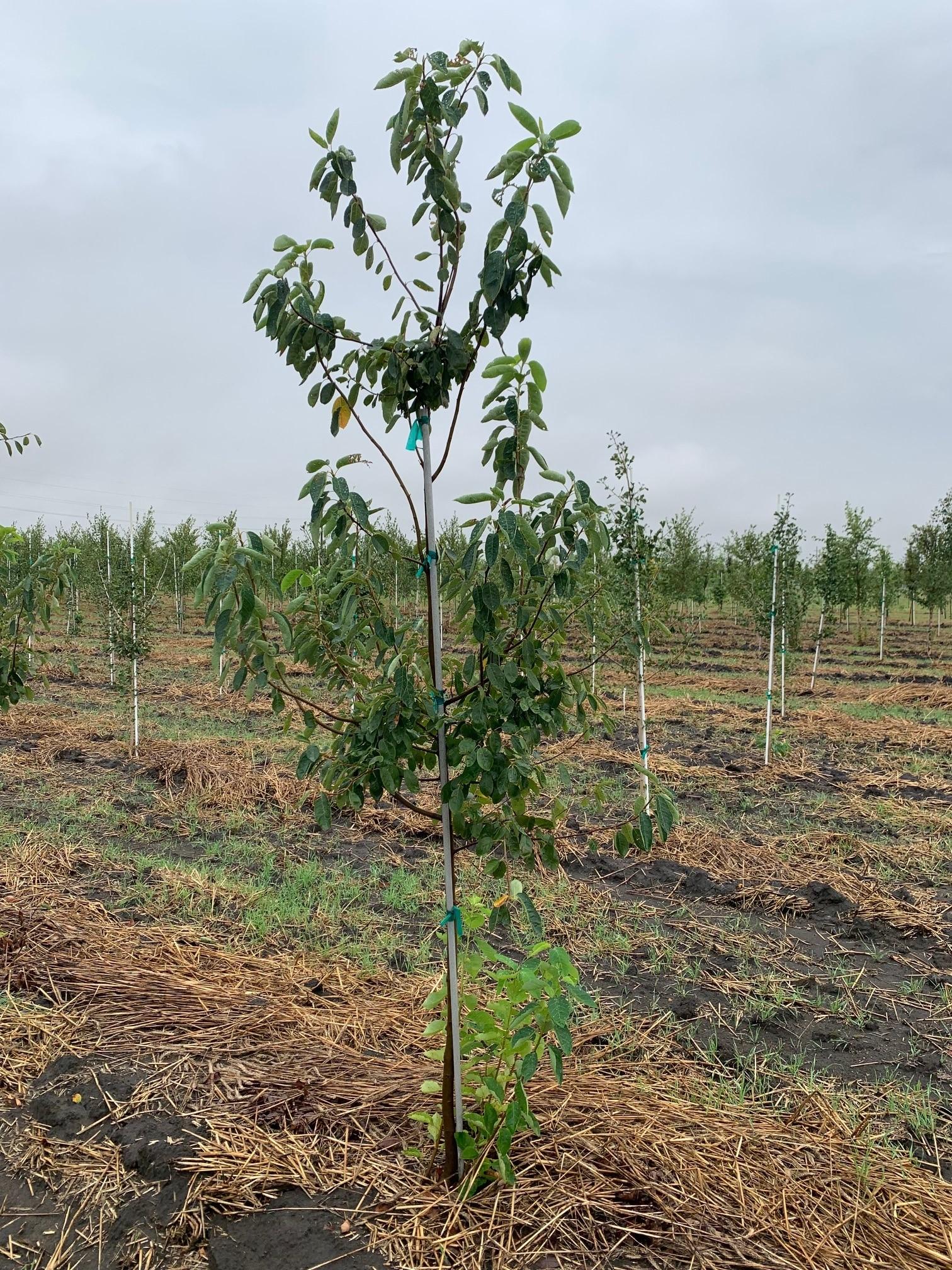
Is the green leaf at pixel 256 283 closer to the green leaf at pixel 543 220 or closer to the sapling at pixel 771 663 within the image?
the green leaf at pixel 543 220

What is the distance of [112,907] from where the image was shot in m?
4.68

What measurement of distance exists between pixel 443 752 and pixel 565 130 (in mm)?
1638

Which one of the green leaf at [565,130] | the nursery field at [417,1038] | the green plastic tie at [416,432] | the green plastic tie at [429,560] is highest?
the green leaf at [565,130]

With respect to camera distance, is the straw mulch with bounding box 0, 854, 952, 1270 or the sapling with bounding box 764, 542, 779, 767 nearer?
the straw mulch with bounding box 0, 854, 952, 1270

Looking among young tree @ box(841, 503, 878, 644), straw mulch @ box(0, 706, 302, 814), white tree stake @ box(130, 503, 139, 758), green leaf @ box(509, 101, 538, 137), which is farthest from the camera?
young tree @ box(841, 503, 878, 644)

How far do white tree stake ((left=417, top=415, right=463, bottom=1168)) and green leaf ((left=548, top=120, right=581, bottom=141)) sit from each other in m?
0.77

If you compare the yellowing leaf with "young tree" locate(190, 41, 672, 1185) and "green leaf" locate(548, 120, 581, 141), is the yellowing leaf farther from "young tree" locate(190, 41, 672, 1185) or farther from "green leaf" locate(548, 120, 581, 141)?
"green leaf" locate(548, 120, 581, 141)

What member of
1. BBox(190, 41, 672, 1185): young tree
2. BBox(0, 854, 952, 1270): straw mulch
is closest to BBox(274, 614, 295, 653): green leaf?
BBox(190, 41, 672, 1185): young tree

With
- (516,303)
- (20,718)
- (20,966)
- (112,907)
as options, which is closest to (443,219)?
(516,303)

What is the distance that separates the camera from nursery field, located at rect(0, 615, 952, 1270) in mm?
2221

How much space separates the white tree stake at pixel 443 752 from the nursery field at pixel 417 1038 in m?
0.35

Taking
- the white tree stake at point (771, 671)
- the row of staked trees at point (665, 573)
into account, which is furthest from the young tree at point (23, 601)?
the white tree stake at point (771, 671)

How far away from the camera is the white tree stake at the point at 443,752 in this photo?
7.32ft

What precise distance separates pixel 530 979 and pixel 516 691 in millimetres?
781
